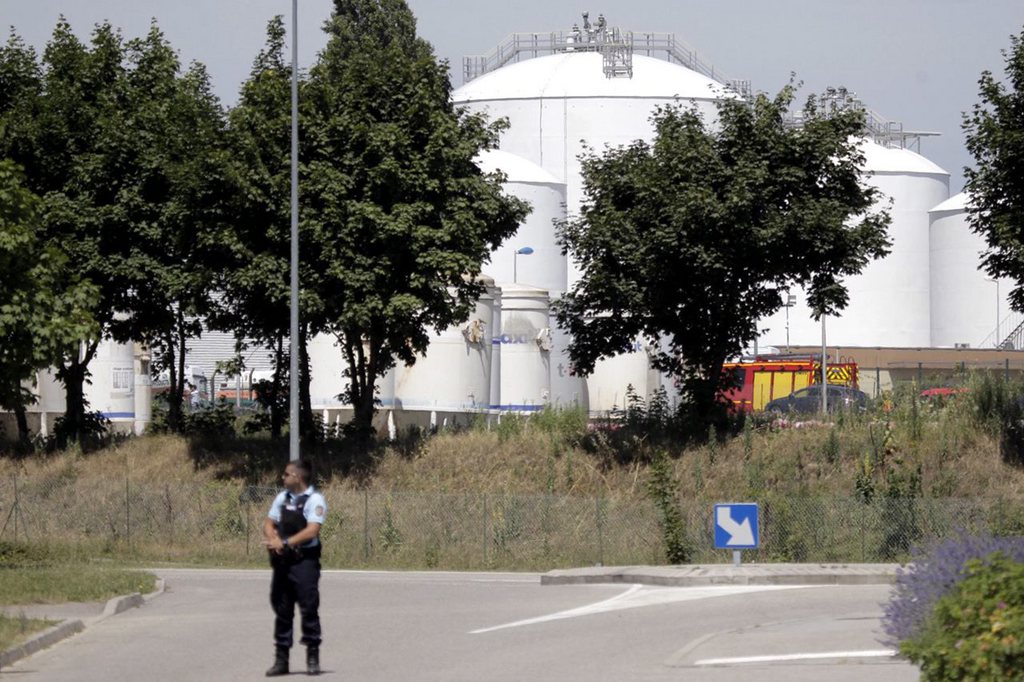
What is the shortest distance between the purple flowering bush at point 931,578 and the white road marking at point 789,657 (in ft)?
7.05

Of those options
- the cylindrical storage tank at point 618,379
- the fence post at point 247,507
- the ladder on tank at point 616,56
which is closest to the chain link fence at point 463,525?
the fence post at point 247,507

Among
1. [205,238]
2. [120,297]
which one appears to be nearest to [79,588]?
[205,238]

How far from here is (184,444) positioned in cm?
3769

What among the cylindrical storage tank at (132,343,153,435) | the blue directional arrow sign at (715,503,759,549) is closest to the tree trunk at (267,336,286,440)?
the blue directional arrow sign at (715,503,759,549)

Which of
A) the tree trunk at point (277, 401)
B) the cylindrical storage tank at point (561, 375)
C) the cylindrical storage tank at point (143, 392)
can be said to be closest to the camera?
the tree trunk at point (277, 401)

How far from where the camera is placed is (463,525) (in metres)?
29.5

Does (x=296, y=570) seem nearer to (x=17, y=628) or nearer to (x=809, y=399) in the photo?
(x=17, y=628)

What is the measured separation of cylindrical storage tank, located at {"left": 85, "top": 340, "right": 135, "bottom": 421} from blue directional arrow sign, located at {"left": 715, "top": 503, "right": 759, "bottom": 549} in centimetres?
3653

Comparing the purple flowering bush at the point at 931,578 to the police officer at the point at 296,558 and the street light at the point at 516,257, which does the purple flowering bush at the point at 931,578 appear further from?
the street light at the point at 516,257

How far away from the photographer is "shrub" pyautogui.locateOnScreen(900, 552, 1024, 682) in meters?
8.58

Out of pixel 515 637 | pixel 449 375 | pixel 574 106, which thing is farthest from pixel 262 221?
pixel 574 106

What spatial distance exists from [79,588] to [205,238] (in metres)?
15.2

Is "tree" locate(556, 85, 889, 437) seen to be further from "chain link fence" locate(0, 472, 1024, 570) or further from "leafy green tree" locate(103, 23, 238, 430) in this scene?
"leafy green tree" locate(103, 23, 238, 430)

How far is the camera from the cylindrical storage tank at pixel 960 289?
70.7m
